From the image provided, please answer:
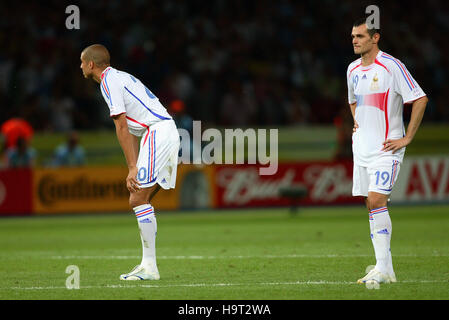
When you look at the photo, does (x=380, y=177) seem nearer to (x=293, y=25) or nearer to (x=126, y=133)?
(x=126, y=133)

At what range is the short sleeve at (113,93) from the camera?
8.15 metres

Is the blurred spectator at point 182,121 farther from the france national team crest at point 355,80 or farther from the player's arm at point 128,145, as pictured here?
the france national team crest at point 355,80

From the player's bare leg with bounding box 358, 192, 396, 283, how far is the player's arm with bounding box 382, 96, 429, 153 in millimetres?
480

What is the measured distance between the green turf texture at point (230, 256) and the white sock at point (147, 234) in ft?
0.86

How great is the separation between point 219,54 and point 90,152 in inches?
184

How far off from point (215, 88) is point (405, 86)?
47.6 feet

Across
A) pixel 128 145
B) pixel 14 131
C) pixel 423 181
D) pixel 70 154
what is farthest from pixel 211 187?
pixel 128 145

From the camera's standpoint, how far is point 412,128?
789 cm

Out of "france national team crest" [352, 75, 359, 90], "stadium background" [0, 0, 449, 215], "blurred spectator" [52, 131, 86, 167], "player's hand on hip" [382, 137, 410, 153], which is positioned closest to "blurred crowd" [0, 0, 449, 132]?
"stadium background" [0, 0, 449, 215]

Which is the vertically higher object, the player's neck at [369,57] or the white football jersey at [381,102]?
the player's neck at [369,57]

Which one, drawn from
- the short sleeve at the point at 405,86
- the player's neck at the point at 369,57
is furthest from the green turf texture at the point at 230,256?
the player's neck at the point at 369,57

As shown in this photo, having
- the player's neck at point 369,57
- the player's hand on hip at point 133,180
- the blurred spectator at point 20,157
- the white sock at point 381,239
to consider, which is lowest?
the white sock at point 381,239

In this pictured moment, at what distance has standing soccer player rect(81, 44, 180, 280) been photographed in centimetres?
819
